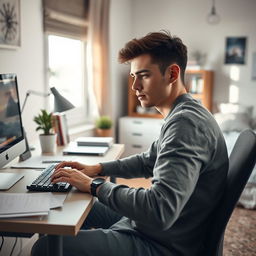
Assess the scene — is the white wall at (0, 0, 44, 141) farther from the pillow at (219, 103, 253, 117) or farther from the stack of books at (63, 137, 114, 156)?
the pillow at (219, 103, 253, 117)

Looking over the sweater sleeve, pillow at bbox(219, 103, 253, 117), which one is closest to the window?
pillow at bbox(219, 103, 253, 117)

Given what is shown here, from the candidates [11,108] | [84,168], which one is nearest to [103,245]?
[84,168]

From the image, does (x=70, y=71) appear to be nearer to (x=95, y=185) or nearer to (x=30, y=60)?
(x=30, y=60)

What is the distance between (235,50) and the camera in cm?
476

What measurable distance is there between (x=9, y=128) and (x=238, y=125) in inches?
120

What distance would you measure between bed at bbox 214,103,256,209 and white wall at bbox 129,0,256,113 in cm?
27

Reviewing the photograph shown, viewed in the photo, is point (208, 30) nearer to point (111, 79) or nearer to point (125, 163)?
point (111, 79)

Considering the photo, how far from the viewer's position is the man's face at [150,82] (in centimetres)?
138

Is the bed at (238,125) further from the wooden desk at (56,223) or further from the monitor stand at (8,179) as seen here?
the wooden desk at (56,223)

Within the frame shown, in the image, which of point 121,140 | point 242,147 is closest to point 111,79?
point 121,140

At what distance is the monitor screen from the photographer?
5.16 feet

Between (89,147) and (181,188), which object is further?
(89,147)

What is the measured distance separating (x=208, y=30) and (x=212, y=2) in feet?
1.14

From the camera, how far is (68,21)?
3.47 m
